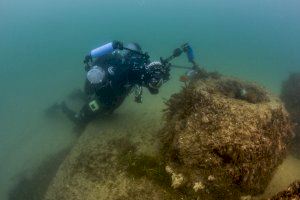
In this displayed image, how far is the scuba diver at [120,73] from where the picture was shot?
739 cm

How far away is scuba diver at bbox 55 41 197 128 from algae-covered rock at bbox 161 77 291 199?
132 cm

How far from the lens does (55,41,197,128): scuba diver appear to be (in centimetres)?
739

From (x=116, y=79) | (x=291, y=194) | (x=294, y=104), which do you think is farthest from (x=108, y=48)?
(x=294, y=104)

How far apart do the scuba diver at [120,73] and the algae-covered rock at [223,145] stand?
4.33 feet

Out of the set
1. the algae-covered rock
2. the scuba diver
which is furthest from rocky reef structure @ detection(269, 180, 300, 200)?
the scuba diver

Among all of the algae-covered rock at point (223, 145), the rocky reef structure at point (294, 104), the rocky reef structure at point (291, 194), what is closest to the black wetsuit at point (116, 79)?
the algae-covered rock at point (223, 145)

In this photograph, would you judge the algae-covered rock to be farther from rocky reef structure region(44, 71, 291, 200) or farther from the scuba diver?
the scuba diver

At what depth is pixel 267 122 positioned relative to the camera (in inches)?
229

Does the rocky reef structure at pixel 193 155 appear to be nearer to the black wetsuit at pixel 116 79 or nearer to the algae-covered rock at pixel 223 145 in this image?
the algae-covered rock at pixel 223 145

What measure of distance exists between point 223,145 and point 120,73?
355cm

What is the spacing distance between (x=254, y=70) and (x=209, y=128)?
47.0 ft

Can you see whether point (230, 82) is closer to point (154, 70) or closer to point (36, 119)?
point (154, 70)

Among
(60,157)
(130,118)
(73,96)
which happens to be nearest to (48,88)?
(73,96)

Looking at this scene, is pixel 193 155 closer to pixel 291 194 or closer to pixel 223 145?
pixel 223 145
